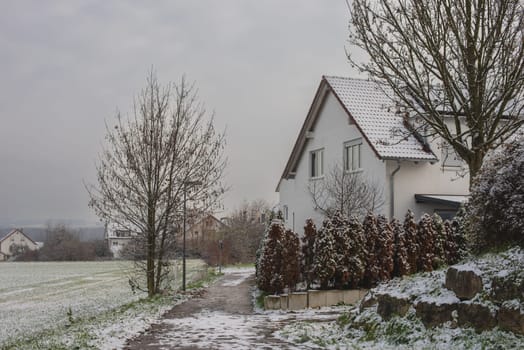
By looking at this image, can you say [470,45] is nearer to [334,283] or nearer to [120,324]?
[334,283]

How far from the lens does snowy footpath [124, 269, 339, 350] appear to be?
28.5ft

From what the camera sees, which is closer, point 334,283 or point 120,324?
point 120,324

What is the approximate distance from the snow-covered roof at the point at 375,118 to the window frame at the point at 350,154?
0.96m

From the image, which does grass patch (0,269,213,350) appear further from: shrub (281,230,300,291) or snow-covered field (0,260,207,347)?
shrub (281,230,300,291)

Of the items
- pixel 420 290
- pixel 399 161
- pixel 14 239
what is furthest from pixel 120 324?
pixel 14 239

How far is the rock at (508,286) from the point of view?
7204mm

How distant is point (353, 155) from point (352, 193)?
2.51 meters

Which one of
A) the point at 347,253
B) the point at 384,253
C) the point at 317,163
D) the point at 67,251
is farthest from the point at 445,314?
the point at 67,251

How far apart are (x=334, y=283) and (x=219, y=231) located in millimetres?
43806

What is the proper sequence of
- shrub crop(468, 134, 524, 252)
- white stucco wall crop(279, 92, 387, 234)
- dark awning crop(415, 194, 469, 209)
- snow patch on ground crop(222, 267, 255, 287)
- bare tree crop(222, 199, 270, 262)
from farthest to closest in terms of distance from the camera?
bare tree crop(222, 199, 270, 262) → snow patch on ground crop(222, 267, 255, 287) → white stucco wall crop(279, 92, 387, 234) → dark awning crop(415, 194, 469, 209) → shrub crop(468, 134, 524, 252)

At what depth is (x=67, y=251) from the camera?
88875 mm

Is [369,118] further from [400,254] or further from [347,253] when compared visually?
[347,253]

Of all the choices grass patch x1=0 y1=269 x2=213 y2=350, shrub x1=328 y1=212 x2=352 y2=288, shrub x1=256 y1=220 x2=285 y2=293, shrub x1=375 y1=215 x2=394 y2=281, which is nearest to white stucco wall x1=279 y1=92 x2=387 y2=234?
shrub x1=375 y1=215 x2=394 y2=281

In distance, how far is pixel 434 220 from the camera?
1675cm
